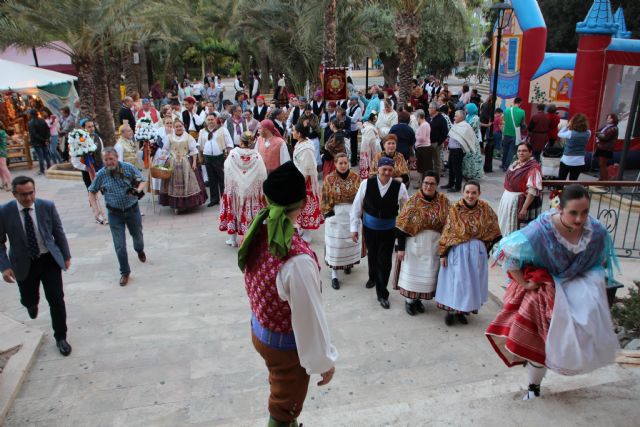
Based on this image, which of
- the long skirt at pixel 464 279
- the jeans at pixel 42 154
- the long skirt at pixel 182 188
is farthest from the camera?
the jeans at pixel 42 154

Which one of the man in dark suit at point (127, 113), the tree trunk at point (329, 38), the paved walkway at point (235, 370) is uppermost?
the tree trunk at point (329, 38)

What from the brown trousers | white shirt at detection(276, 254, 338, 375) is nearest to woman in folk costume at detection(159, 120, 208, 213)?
the brown trousers

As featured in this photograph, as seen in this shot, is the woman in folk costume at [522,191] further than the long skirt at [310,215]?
No

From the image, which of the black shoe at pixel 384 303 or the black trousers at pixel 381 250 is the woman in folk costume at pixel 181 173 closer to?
the black trousers at pixel 381 250

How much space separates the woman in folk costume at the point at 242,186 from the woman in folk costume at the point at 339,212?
1.48m

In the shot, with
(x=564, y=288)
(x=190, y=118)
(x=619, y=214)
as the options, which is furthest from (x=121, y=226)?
(x=619, y=214)

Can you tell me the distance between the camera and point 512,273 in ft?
11.5

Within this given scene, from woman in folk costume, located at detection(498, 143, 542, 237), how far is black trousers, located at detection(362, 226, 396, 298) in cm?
184

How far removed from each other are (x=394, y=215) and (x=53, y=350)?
368cm

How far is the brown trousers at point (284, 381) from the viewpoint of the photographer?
9.55 ft

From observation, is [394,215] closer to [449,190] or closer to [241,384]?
[241,384]

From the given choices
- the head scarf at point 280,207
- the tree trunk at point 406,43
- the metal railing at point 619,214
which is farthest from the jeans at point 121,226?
the tree trunk at point 406,43

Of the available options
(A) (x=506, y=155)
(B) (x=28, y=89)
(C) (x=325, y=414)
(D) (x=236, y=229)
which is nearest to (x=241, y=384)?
(C) (x=325, y=414)

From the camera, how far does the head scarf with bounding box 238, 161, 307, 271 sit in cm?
263
